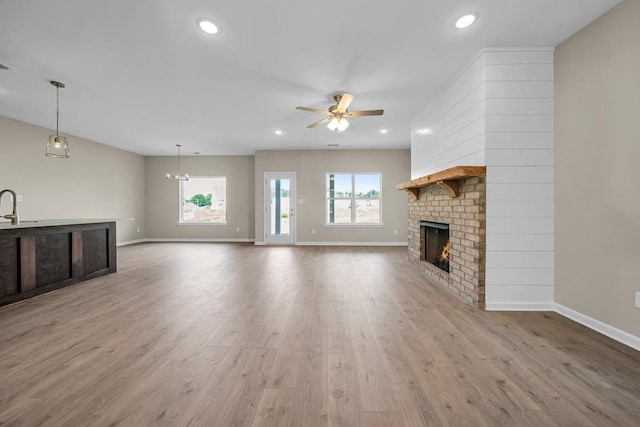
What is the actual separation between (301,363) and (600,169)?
9.58 feet

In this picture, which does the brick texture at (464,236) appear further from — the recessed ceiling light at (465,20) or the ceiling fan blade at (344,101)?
the ceiling fan blade at (344,101)

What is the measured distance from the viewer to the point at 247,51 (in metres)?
2.95

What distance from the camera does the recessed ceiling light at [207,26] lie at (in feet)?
8.08

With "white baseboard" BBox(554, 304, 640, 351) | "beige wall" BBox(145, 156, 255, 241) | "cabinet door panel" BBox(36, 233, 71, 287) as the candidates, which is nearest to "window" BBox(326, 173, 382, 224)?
"beige wall" BBox(145, 156, 255, 241)

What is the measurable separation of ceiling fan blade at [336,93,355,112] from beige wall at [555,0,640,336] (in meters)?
2.17

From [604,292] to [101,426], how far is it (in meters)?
3.60

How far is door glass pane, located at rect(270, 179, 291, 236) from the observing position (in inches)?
311

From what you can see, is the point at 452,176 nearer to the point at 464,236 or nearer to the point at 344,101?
the point at 464,236

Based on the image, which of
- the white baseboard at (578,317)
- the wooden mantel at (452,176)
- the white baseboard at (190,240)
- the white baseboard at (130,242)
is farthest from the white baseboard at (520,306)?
the white baseboard at (130,242)

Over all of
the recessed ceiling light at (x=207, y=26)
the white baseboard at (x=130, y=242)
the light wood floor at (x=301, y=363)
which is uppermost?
the recessed ceiling light at (x=207, y=26)

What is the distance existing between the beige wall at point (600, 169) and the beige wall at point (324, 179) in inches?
199

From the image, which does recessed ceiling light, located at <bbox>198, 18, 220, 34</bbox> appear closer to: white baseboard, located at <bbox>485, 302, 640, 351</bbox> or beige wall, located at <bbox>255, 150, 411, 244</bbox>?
white baseboard, located at <bbox>485, 302, 640, 351</bbox>

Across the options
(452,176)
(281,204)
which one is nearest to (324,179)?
(281,204)

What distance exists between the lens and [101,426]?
1.32 metres
